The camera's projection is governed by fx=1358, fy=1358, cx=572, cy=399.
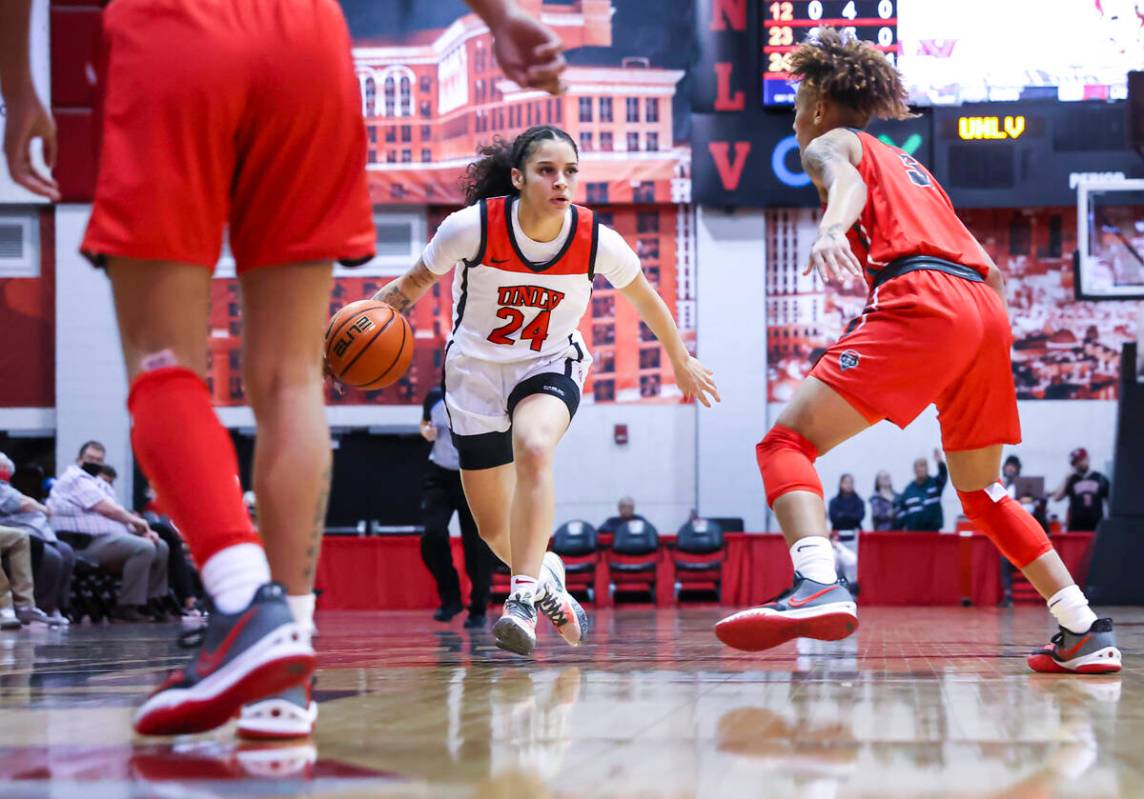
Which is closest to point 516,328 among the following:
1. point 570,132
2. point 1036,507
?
point 1036,507

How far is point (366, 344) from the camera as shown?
15.1 feet

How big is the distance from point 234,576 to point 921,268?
2.21 m

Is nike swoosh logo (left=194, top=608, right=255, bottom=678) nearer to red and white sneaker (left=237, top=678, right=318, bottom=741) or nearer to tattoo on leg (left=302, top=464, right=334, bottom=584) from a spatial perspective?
red and white sneaker (left=237, top=678, right=318, bottom=741)

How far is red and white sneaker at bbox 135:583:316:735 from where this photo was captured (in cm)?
179

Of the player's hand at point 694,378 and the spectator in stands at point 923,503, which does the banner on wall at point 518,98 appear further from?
Answer: the player's hand at point 694,378

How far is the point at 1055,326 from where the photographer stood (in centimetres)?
1728

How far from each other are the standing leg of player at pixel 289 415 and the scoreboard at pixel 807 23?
43.6 ft

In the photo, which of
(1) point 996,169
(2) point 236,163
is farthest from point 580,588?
(2) point 236,163

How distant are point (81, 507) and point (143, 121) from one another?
9069 millimetres

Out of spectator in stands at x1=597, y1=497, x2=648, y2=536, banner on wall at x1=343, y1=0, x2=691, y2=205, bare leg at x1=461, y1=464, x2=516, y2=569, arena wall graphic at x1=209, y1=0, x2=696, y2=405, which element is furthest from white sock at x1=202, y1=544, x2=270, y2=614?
banner on wall at x1=343, y1=0, x2=691, y2=205

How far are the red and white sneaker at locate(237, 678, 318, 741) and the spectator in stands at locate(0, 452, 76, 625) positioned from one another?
27.1 feet

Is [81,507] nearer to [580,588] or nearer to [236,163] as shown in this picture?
[580,588]

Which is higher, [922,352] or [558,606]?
[922,352]

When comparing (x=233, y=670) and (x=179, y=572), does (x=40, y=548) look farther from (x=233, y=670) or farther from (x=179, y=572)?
(x=233, y=670)
